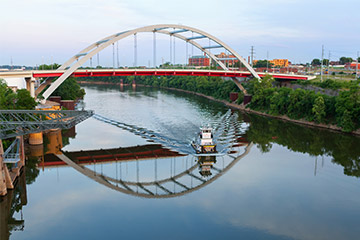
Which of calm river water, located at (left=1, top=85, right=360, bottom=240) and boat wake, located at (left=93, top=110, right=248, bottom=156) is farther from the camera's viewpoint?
boat wake, located at (left=93, top=110, right=248, bottom=156)

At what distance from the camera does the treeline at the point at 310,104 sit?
3244 cm

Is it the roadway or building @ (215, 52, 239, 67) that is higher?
building @ (215, 52, 239, 67)

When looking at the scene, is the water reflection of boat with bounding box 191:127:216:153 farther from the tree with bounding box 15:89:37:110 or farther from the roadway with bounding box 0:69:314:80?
the roadway with bounding box 0:69:314:80

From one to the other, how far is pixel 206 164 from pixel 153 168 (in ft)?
11.6

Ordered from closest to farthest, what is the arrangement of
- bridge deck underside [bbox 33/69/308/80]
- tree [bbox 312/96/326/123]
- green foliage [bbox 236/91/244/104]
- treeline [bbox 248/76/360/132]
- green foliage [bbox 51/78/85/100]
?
treeline [bbox 248/76/360/132] < tree [bbox 312/96/326/123] < bridge deck underside [bbox 33/69/308/80] < green foliage [bbox 51/78/85/100] < green foliage [bbox 236/91/244/104]

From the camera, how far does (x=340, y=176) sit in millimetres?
21938

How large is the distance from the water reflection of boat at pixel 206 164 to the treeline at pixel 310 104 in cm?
1463

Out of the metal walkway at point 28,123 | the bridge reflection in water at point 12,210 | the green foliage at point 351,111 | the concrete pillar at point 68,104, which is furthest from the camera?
the concrete pillar at point 68,104

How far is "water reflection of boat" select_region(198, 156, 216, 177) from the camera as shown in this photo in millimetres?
22562

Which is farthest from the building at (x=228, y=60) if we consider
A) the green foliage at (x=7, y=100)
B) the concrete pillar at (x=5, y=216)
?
the concrete pillar at (x=5, y=216)

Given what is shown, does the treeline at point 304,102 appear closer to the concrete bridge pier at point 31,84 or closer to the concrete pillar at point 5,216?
the concrete bridge pier at point 31,84

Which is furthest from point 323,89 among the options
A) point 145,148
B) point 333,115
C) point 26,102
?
point 26,102

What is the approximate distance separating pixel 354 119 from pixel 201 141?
51.2 ft

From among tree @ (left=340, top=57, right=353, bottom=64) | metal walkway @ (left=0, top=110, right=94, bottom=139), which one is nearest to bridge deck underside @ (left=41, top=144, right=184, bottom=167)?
metal walkway @ (left=0, top=110, right=94, bottom=139)
